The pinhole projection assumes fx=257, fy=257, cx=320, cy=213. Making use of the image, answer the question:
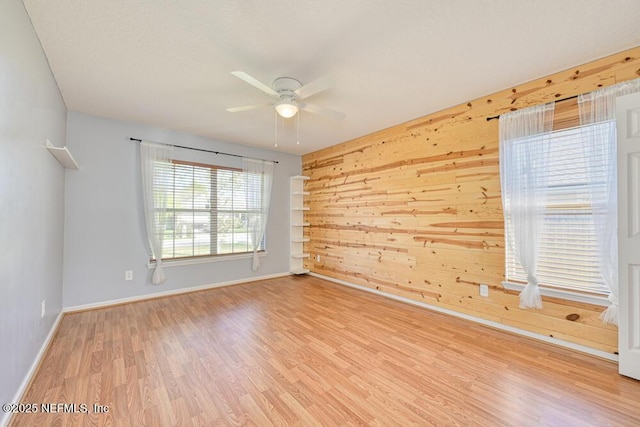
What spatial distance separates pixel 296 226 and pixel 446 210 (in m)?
3.06

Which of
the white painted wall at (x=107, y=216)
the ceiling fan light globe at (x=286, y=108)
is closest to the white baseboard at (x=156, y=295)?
the white painted wall at (x=107, y=216)

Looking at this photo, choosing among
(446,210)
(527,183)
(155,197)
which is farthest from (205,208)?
(527,183)

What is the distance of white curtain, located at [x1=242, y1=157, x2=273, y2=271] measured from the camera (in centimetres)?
474

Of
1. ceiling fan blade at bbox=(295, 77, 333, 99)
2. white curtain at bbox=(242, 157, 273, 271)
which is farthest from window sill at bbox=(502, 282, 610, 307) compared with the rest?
white curtain at bbox=(242, 157, 273, 271)

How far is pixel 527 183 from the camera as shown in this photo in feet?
8.11

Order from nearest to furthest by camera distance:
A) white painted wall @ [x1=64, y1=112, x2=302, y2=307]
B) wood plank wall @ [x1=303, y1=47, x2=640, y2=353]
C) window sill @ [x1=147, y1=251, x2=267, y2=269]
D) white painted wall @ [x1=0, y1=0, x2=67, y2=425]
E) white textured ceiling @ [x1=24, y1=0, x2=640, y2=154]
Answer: white painted wall @ [x1=0, y1=0, x2=67, y2=425], white textured ceiling @ [x1=24, y1=0, x2=640, y2=154], wood plank wall @ [x1=303, y1=47, x2=640, y2=353], white painted wall @ [x1=64, y1=112, x2=302, y2=307], window sill @ [x1=147, y1=251, x2=267, y2=269]

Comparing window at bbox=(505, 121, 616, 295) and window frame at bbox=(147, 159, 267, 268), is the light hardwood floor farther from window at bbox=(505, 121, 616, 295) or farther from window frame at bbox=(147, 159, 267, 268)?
window frame at bbox=(147, 159, 267, 268)

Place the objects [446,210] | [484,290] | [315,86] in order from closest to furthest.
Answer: [315,86] < [484,290] < [446,210]

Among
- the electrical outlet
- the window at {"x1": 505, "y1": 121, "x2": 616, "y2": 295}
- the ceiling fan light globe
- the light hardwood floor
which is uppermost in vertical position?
the ceiling fan light globe

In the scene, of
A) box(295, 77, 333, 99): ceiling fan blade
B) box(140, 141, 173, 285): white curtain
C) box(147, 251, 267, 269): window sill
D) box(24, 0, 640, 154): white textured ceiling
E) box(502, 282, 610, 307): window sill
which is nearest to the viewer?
box(24, 0, 640, 154): white textured ceiling

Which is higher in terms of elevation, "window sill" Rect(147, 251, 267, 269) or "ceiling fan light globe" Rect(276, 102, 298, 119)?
"ceiling fan light globe" Rect(276, 102, 298, 119)

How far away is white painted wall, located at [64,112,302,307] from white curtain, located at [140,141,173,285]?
0.39ft

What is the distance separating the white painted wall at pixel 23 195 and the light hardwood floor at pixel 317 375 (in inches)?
12.9

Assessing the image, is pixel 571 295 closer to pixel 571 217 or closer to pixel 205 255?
pixel 571 217
